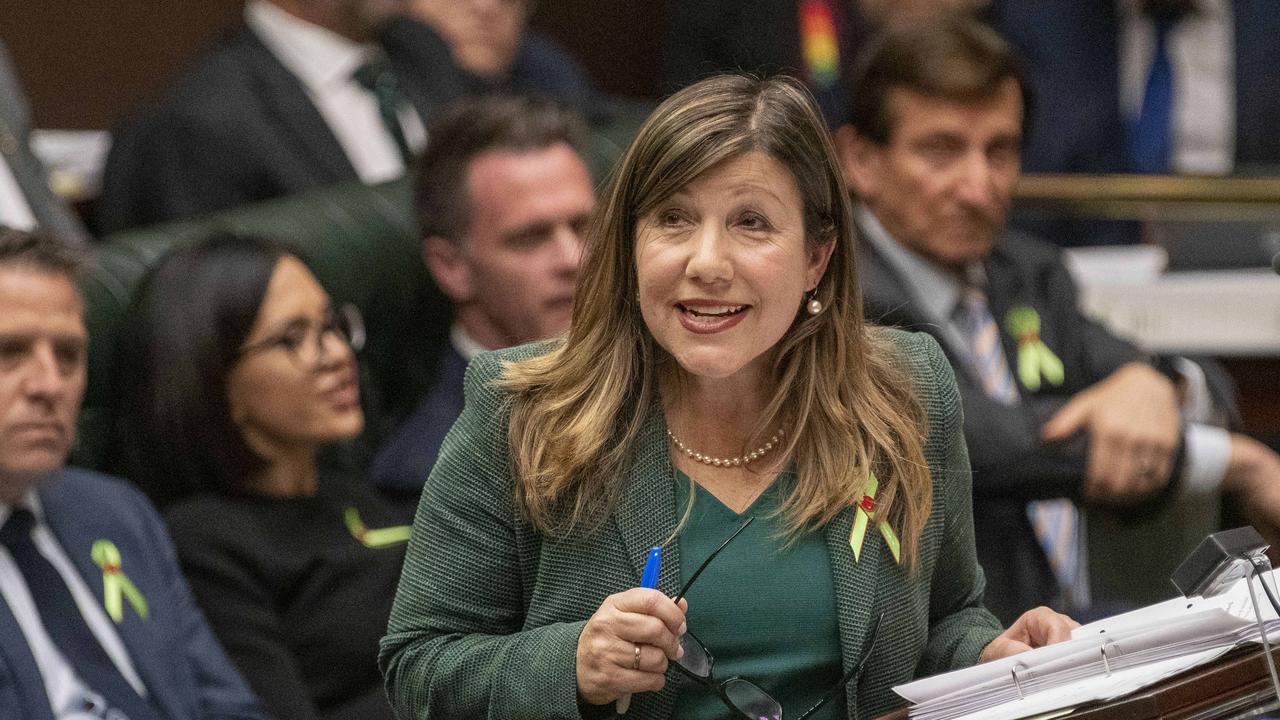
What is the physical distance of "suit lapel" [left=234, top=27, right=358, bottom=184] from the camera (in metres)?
3.83

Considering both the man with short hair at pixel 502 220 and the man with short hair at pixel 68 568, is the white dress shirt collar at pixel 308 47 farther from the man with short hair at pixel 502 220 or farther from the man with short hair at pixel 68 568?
the man with short hair at pixel 68 568

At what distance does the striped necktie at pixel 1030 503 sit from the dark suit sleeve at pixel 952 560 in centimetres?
87

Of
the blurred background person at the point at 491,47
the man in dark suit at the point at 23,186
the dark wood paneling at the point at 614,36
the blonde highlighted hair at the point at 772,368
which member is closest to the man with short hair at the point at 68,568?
the man in dark suit at the point at 23,186

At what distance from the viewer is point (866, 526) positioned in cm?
163

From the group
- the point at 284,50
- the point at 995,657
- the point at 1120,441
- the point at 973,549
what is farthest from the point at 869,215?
the point at 284,50

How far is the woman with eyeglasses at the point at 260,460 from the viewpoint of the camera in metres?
2.55

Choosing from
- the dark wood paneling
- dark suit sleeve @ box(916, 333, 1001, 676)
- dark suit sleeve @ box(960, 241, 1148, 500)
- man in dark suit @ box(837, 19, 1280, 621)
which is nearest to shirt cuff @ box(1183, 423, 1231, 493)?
man in dark suit @ box(837, 19, 1280, 621)

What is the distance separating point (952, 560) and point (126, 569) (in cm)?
119

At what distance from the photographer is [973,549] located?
5.77 ft

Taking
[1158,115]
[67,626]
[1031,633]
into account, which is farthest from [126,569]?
[1158,115]

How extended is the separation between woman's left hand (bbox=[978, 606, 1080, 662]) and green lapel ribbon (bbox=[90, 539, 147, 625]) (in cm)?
122

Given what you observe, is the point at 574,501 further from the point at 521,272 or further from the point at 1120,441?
the point at 521,272

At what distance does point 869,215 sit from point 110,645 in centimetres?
139

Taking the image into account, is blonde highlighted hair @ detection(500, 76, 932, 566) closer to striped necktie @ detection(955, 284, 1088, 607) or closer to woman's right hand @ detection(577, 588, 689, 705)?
woman's right hand @ detection(577, 588, 689, 705)
